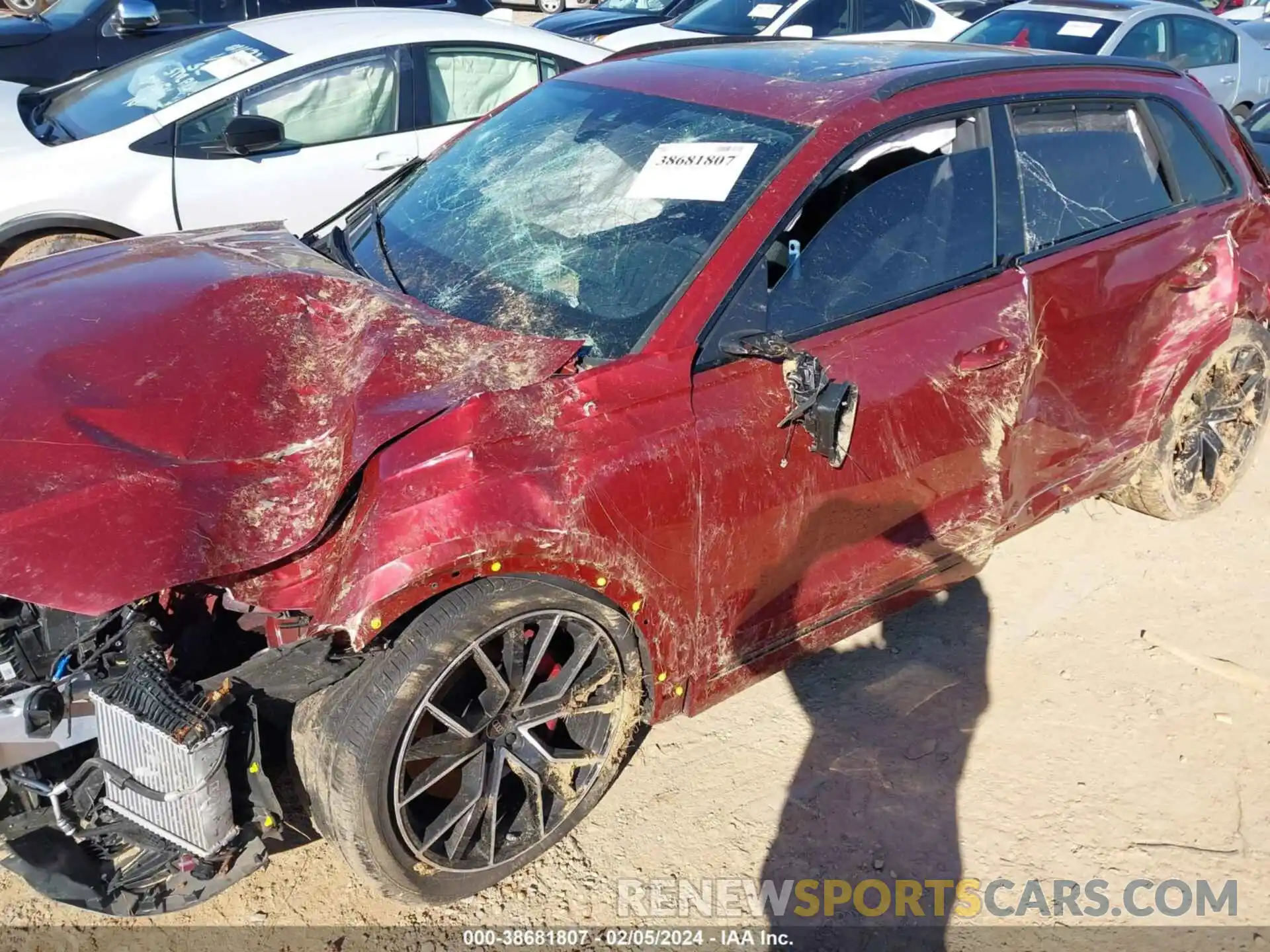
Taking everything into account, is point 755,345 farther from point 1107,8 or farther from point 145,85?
point 1107,8

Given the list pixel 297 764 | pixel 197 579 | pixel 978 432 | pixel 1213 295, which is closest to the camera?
pixel 197 579

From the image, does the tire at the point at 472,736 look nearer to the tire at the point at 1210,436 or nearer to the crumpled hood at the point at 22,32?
the tire at the point at 1210,436

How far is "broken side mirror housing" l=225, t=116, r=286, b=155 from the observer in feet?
16.3

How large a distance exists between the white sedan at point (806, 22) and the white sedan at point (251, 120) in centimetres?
389

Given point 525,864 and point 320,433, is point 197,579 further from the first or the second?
point 525,864

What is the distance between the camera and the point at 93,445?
232cm

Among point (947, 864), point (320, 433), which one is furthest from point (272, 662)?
point (947, 864)

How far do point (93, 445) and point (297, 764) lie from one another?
873 millimetres

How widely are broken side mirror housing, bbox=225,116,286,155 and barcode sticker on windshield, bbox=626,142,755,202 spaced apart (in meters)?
2.77

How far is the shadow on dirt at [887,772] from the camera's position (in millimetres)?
2725

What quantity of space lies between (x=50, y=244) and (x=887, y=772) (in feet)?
14.4

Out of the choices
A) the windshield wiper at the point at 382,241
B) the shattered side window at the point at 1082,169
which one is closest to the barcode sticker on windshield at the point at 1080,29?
the shattered side window at the point at 1082,169

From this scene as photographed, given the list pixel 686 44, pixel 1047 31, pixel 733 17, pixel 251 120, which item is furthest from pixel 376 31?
pixel 1047 31

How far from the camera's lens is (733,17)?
972cm
